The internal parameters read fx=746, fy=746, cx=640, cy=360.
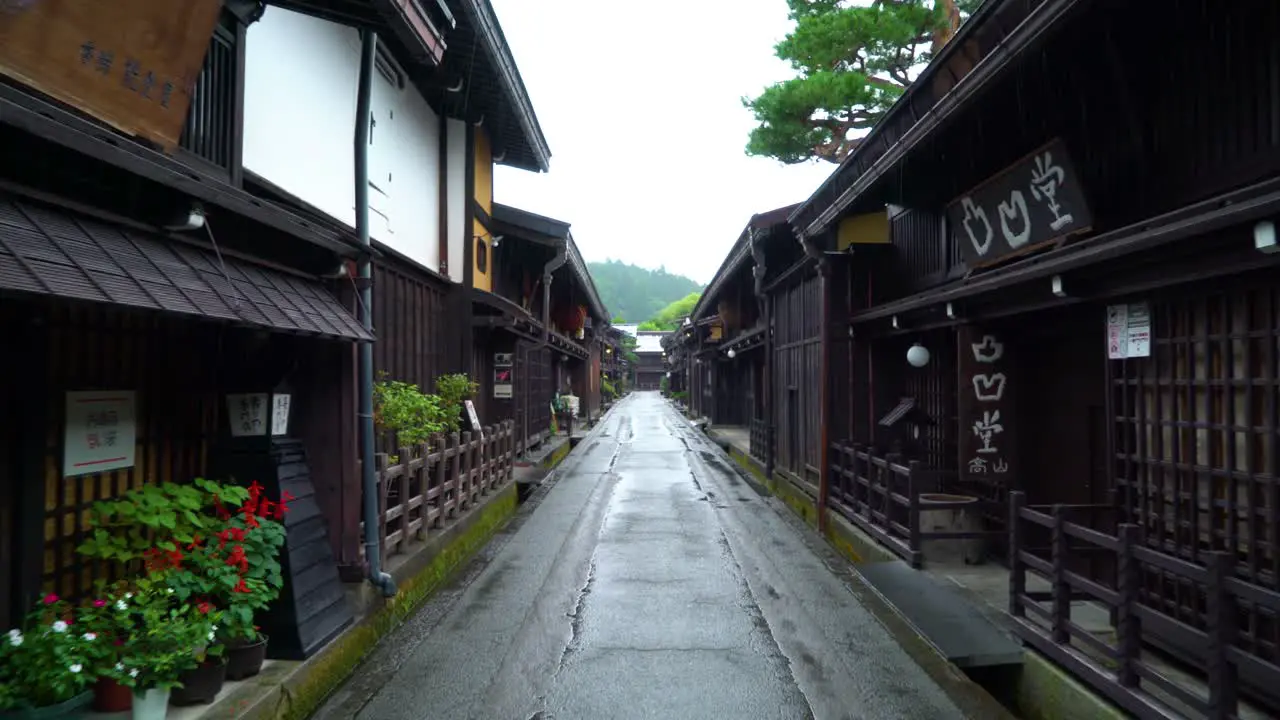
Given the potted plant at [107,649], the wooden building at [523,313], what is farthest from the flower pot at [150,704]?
the wooden building at [523,313]

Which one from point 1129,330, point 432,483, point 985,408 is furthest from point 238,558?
point 985,408

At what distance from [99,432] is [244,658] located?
69.3 inches

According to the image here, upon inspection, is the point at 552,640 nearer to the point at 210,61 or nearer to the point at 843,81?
the point at 210,61

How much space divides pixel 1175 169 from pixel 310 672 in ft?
25.2

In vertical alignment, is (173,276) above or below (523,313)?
below

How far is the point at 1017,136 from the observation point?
8203 mm

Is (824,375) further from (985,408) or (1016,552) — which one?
(1016,552)

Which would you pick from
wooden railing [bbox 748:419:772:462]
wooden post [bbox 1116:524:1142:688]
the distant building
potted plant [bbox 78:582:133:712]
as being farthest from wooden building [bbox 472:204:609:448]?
the distant building

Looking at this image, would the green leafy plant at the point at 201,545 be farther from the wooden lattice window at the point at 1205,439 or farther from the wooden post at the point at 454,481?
the wooden lattice window at the point at 1205,439

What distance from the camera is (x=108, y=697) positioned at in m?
4.04

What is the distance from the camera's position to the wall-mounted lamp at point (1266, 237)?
4027mm

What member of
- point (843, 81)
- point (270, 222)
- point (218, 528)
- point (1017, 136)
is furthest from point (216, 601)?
point (843, 81)

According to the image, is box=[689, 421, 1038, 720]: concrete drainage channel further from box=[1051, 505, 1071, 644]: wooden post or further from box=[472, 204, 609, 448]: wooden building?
box=[472, 204, 609, 448]: wooden building

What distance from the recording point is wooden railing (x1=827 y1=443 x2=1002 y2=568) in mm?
8852
